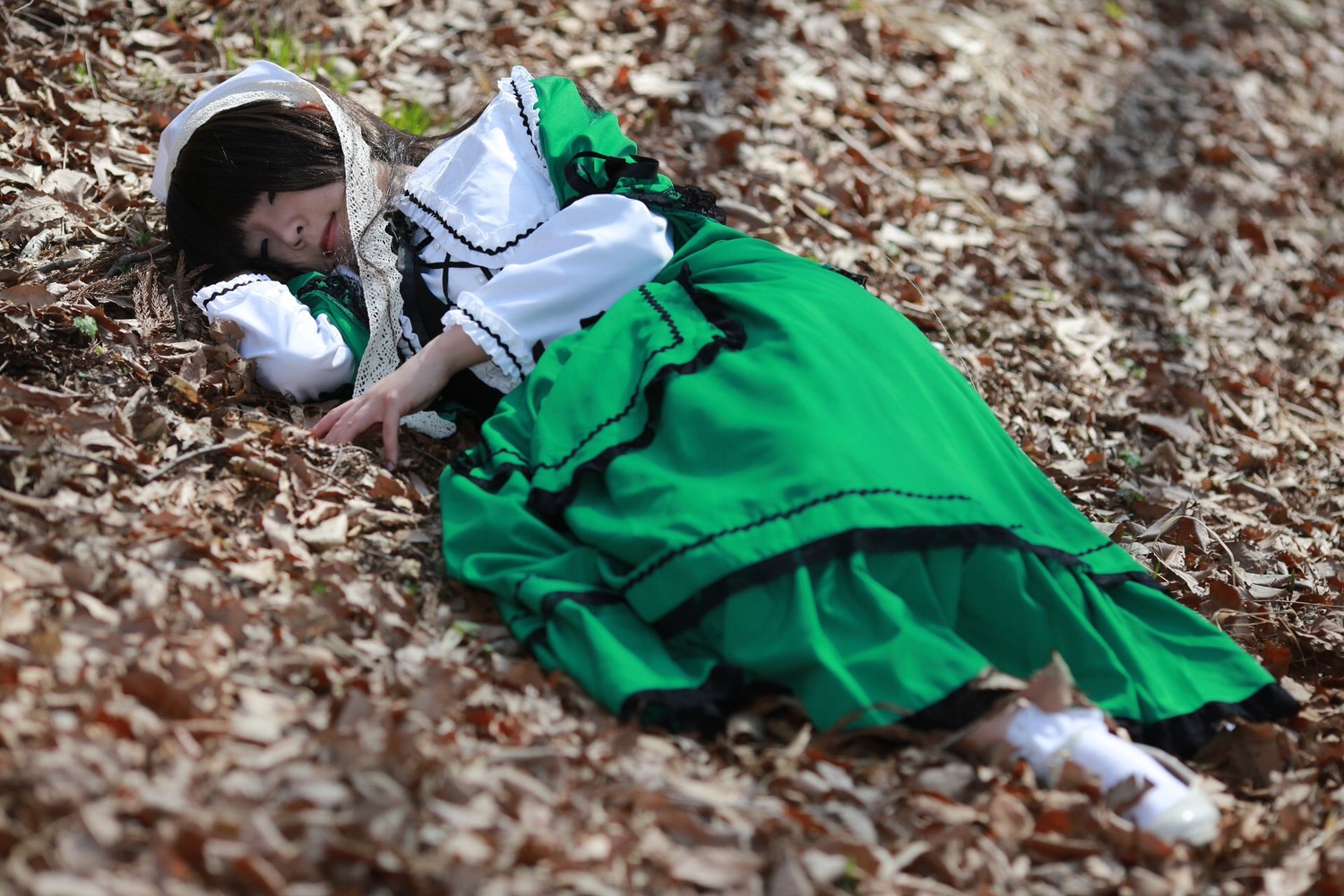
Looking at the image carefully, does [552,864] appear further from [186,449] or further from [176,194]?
[176,194]

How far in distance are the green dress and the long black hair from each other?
829 millimetres

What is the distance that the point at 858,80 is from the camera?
4488mm

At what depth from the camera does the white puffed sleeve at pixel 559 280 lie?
255cm

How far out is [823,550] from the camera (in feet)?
6.59

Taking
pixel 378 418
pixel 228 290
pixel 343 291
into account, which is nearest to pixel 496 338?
pixel 378 418

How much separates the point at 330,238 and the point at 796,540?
5.08 feet

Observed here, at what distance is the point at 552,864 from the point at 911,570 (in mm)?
833

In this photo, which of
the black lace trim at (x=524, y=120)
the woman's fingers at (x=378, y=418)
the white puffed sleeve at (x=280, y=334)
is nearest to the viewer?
the woman's fingers at (x=378, y=418)

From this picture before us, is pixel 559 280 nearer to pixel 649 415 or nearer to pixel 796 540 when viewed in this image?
pixel 649 415

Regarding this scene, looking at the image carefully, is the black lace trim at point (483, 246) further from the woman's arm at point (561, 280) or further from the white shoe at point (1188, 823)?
the white shoe at point (1188, 823)

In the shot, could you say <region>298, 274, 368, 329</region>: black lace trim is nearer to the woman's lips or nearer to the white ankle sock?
the woman's lips

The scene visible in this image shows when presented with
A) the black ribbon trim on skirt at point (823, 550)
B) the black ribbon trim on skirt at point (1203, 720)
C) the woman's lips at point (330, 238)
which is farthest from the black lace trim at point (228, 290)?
the black ribbon trim on skirt at point (1203, 720)

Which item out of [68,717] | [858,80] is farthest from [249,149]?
[858,80]

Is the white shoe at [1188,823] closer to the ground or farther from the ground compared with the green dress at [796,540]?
closer to the ground
